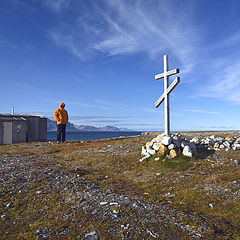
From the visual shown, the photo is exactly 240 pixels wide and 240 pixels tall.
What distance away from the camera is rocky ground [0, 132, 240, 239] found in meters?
5.54

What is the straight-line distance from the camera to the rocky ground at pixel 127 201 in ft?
18.2

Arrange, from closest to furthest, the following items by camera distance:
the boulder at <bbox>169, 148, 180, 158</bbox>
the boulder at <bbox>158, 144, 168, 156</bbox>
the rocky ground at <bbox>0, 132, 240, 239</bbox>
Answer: the rocky ground at <bbox>0, 132, 240, 239</bbox> → the boulder at <bbox>169, 148, 180, 158</bbox> → the boulder at <bbox>158, 144, 168, 156</bbox>

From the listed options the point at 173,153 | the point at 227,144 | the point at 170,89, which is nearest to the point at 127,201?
the point at 173,153

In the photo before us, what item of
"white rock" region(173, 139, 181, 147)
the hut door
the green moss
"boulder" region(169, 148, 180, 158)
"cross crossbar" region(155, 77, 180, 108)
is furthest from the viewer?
the hut door

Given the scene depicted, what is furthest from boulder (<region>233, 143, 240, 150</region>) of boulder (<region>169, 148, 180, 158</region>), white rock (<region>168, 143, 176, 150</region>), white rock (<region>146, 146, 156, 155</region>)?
white rock (<region>146, 146, 156, 155</region>)

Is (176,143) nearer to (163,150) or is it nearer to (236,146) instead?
(163,150)

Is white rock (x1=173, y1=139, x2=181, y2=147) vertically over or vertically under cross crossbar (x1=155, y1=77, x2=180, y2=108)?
under

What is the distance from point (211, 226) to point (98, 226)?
3091mm

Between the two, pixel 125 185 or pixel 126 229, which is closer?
pixel 126 229

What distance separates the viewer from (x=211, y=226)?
575 cm

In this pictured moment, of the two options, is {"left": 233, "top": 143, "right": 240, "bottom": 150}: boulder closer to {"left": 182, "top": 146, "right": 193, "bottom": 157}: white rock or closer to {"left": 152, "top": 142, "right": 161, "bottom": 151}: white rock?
{"left": 182, "top": 146, "right": 193, "bottom": 157}: white rock

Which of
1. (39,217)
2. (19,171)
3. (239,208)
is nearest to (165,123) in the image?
(239,208)

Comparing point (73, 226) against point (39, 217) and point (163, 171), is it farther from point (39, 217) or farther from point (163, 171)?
point (163, 171)

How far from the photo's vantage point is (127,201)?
744cm
